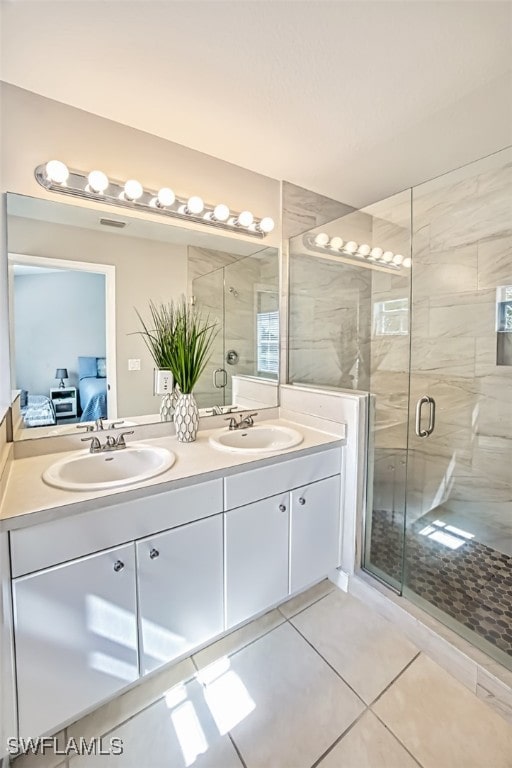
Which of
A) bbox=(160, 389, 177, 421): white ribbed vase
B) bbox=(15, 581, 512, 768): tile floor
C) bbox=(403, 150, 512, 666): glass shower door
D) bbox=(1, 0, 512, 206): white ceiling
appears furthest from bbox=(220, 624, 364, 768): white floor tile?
bbox=(1, 0, 512, 206): white ceiling

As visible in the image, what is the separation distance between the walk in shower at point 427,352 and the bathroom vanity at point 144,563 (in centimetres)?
67

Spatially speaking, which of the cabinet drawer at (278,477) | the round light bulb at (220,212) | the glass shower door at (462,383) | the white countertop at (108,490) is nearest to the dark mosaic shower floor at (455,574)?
the glass shower door at (462,383)

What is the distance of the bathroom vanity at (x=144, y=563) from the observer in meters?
1.00

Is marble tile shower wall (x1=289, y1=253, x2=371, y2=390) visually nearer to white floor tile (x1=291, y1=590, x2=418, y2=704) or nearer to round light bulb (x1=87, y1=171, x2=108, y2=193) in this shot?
round light bulb (x1=87, y1=171, x2=108, y2=193)

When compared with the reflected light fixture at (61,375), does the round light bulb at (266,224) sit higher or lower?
higher

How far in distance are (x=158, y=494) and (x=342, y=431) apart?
104 centimetres

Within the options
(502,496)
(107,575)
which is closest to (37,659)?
(107,575)

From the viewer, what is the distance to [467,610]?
158 cm

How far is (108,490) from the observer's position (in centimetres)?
111

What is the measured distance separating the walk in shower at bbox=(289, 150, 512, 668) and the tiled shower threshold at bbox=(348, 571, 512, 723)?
0.15 meters

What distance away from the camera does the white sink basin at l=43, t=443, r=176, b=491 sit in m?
1.34

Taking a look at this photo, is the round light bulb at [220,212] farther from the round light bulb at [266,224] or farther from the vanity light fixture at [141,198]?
the round light bulb at [266,224]

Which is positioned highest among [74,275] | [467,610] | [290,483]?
[74,275]

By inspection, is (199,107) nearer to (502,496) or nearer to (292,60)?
(292,60)
